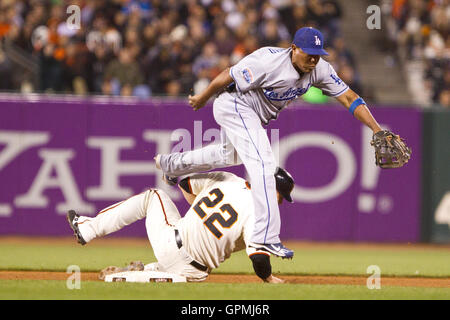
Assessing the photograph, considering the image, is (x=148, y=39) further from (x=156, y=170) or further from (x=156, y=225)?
(x=156, y=225)

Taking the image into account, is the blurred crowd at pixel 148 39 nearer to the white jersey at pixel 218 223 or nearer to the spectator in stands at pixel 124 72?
the spectator in stands at pixel 124 72

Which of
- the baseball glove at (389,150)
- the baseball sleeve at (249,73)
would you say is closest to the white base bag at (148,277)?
the baseball sleeve at (249,73)

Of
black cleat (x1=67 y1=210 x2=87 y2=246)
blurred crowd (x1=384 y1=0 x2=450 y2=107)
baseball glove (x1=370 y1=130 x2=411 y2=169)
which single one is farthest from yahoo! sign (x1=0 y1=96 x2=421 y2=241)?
baseball glove (x1=370 y1=130 x2=411 y2=169)

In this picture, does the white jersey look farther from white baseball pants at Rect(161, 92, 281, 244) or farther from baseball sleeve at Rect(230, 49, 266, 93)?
baseball sleeve at Rect(230, 49, 266, 93)

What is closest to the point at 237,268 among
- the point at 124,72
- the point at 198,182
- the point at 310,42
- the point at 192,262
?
the point at 198,182

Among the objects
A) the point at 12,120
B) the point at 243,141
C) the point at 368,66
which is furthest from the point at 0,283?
the point at 368,66
